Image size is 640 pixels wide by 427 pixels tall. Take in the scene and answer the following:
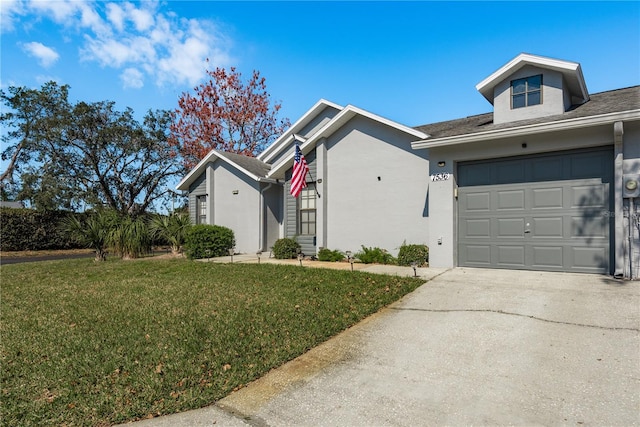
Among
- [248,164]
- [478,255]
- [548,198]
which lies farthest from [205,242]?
[548,198]

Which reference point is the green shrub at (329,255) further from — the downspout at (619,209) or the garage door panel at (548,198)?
the downspout at (619,209)

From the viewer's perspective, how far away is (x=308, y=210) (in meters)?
12.9

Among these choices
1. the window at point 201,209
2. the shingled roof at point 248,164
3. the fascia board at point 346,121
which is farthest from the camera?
the window at point 201,209

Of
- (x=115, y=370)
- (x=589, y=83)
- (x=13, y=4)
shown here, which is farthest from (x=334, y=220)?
(x=13, y=4)

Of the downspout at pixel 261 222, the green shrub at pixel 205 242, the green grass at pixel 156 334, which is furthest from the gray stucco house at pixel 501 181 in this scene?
the green shrub at pixel 205 242

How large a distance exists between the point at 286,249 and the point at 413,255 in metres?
4.57

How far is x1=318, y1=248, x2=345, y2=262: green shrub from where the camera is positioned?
11547mm

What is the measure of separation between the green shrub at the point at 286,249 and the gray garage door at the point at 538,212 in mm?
5593

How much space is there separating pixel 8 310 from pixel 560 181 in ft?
36.5

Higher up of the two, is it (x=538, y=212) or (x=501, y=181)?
(x=501, y=181)

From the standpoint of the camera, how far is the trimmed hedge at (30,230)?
65.8ft

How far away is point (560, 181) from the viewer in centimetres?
785

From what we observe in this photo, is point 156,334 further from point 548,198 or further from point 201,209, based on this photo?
point 201,209

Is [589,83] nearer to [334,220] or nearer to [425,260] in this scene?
[425,260]
